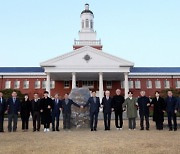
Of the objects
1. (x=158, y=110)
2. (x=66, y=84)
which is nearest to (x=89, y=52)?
(x=66, y=84)

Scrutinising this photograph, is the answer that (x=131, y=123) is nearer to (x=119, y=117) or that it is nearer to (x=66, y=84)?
(x=119, y=117)

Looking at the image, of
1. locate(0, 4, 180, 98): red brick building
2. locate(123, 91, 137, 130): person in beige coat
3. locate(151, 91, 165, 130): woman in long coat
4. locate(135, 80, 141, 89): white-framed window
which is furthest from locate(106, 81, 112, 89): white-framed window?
locate(151, 91, 165, 130): woman in long coat

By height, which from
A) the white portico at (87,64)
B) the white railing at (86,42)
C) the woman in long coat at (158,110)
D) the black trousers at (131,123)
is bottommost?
the black trousers at (131,123)

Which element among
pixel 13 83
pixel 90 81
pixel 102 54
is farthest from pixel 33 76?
pixel 102 54

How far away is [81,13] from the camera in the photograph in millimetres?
51594

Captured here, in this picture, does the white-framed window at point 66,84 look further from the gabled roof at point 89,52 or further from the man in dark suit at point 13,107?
the man in dark suit at point 13,107

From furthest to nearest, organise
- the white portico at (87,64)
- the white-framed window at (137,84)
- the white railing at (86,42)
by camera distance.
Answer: the white railing at (86,42) < the white-framed window at (137,84) < the white portico at (87,64)

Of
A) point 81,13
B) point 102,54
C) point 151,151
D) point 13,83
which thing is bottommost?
point 151,151

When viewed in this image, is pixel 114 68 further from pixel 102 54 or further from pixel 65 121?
pixel 65 121

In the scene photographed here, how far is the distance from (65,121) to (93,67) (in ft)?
89.3

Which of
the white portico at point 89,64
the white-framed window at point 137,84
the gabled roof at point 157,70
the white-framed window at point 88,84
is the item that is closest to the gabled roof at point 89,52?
the white portico at point 89,64

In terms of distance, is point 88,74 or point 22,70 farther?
point 22,70

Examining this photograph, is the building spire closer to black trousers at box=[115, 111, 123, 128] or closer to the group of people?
the group of people

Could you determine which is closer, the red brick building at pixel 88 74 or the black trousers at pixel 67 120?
the black trousers at pixel 67 120
